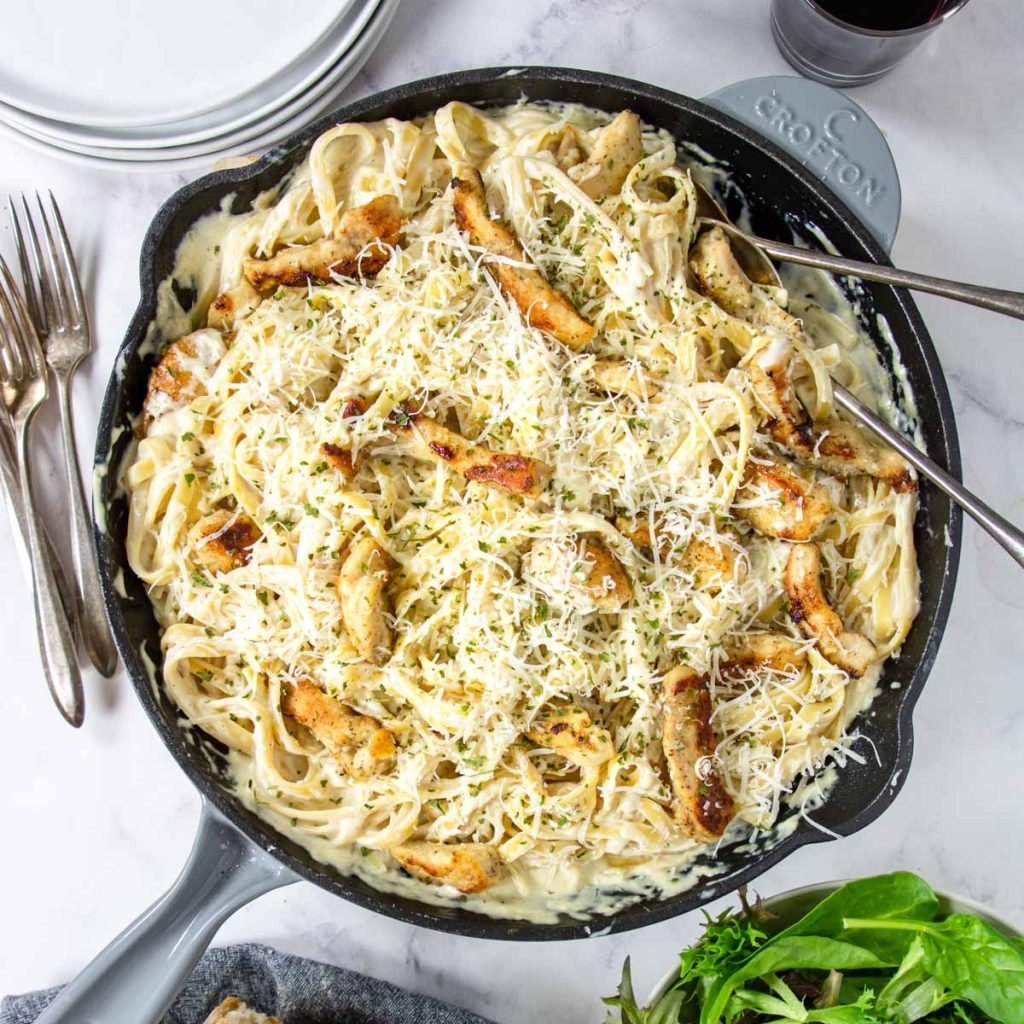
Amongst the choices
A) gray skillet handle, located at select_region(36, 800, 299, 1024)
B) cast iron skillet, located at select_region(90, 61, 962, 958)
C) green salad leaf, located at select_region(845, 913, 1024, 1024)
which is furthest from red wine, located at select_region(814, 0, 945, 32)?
gray skillet handle, located at select_region(36, 800, 299, 1024)

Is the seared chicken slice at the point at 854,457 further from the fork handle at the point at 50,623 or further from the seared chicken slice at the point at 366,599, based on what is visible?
the fork handle at the point at 50,623

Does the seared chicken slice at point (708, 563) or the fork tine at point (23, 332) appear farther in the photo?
the fork tine at point (23, 332)

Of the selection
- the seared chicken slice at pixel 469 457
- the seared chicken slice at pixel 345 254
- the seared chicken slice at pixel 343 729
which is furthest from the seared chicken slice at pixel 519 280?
the seared chicken slice at pixel 343 729

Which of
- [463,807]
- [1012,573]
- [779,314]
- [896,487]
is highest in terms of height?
[779,314]

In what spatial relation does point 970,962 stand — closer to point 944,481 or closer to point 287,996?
point 944,481

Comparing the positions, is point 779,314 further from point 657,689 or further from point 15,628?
point 15,628

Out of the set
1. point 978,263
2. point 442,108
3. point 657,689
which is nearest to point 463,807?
point 657,689

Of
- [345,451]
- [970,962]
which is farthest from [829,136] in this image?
[970,962]

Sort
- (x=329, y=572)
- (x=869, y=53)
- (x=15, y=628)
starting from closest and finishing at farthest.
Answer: (x=329, y=572)
(x=869, y=53)
(x=15, y=628)
